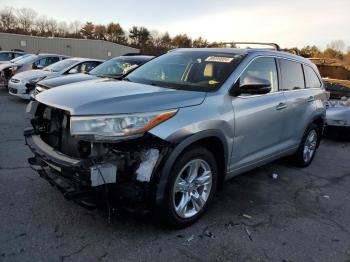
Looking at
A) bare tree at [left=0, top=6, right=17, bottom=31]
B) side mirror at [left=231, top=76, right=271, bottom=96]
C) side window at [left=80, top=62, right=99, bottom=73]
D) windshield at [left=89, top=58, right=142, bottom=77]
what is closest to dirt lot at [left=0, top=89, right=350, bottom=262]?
side mirror at [left=231, top=76, right=271, bottom=96]

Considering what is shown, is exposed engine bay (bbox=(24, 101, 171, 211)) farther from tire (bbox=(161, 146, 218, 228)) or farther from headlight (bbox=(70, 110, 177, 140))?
tire (bbox=(161, 146, 218, 228))

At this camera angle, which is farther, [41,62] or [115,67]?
[41,62]

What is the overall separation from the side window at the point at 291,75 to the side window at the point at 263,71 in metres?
0.23

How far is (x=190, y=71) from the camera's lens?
4.34 metres

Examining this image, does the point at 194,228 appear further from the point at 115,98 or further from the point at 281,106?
the point at 281,106

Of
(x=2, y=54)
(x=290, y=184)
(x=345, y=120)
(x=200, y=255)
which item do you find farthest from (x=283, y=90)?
(x=2, y=54)

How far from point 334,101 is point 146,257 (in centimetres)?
703

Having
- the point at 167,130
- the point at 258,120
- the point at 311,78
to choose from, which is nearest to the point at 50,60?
the point at 311,78

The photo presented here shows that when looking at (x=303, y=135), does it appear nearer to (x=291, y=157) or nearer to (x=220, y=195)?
(x=291, y=157)

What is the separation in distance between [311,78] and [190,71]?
8.65 feet

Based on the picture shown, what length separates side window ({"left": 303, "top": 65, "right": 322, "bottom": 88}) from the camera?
5.79 metres

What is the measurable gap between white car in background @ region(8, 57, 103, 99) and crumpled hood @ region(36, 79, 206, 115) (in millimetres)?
7340

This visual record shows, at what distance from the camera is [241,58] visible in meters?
4.27

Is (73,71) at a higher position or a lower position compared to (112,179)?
higher
